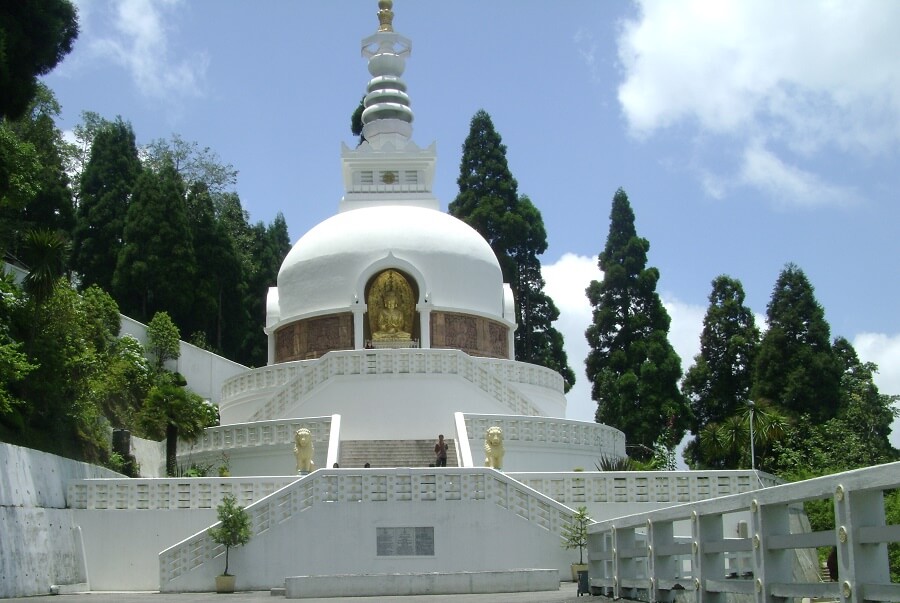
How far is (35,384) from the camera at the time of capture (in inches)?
856

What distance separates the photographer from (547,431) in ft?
84.1

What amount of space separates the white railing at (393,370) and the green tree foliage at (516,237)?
19.7 m

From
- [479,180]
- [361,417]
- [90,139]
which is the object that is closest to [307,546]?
[361,417]

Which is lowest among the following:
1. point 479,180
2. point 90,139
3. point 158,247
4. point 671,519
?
point 671,519

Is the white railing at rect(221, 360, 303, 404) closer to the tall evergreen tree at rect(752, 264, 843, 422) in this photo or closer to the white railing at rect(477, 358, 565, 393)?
the white railing at rect(477, 358, 565, 393)

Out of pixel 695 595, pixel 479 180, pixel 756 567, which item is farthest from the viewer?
pixel 479 180

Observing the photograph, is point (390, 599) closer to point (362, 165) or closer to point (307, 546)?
point (307, 546)

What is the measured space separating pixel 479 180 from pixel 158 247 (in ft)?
46.0

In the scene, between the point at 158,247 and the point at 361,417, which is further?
the point at 158,247

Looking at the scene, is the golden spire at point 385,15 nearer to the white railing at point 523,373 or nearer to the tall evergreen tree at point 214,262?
the tall evergreen tree at point 214,262

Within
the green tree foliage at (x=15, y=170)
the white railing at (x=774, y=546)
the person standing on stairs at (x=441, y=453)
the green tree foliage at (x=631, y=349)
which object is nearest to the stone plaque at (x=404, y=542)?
the person standing on stairs at (x=441, y=453)

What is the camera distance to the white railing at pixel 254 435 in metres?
24.8

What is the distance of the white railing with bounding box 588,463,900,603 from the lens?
6992mm

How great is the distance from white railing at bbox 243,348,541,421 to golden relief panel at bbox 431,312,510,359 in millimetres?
4481
